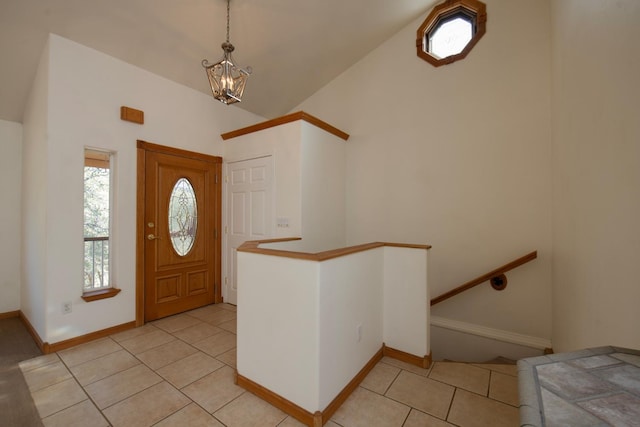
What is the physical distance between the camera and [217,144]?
397 cm

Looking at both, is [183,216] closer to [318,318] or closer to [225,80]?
[225,80]

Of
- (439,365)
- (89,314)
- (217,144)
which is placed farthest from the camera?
(217,144)

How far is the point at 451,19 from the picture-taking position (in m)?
3.38

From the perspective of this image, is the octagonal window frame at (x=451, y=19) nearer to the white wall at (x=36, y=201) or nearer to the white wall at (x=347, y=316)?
the white wall at (x=347, y=316)

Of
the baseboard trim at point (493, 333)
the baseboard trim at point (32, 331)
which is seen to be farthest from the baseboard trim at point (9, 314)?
the baseboard trim at point (493, 333)

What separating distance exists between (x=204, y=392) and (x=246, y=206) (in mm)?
2313

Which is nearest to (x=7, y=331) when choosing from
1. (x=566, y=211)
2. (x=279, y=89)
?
(x=279, y=89)

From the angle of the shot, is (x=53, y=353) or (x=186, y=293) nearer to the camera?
(x=53, y=353)

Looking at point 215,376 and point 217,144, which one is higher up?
point 217,144

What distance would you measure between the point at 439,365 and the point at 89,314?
3.51 m

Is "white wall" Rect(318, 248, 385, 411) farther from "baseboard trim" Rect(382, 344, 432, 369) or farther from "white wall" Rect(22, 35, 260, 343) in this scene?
"white wall" Rect(22, 35, 260, 343)

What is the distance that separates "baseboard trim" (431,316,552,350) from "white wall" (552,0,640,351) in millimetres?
511

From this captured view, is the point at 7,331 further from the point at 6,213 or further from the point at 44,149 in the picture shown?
the point at 44,149

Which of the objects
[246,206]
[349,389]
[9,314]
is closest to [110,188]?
[246,206]
